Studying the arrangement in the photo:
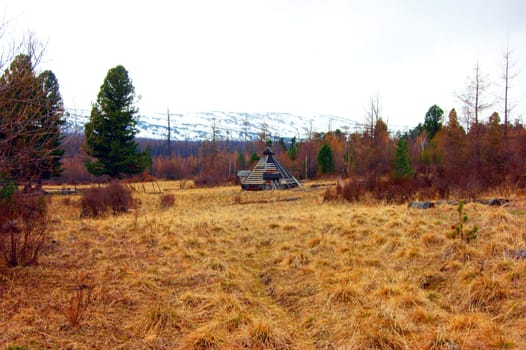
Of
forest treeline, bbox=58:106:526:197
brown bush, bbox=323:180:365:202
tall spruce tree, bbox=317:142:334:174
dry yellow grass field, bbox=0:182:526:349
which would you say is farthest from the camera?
tall spruce tree, bbox=317:142:334:174

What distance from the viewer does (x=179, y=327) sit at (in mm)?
4215

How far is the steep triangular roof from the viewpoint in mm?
28062

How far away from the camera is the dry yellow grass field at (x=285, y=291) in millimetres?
3777

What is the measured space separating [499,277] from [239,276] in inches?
144

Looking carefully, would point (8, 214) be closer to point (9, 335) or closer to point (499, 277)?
point (9, 335)

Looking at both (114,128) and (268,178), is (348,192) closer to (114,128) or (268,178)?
(268,178)

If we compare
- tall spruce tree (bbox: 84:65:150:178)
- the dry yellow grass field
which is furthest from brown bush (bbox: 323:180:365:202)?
tall spruce tree (bbox: 84:65:150:178)

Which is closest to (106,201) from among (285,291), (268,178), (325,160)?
(285,291)

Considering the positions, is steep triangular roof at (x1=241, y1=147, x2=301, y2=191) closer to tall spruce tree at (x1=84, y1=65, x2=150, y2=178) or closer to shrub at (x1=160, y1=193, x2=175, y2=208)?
tall spruce tree at (x1=84, y1=65, x2=150, y2=178)

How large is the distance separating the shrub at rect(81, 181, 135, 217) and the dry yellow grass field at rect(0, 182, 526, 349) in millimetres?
5234

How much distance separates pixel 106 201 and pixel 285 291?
10.9 meters

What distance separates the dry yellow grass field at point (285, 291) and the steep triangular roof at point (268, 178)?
19.4 meters

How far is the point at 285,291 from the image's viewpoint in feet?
17.7

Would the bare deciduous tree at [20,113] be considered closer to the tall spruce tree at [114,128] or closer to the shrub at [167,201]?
the shrub at [167,201]
